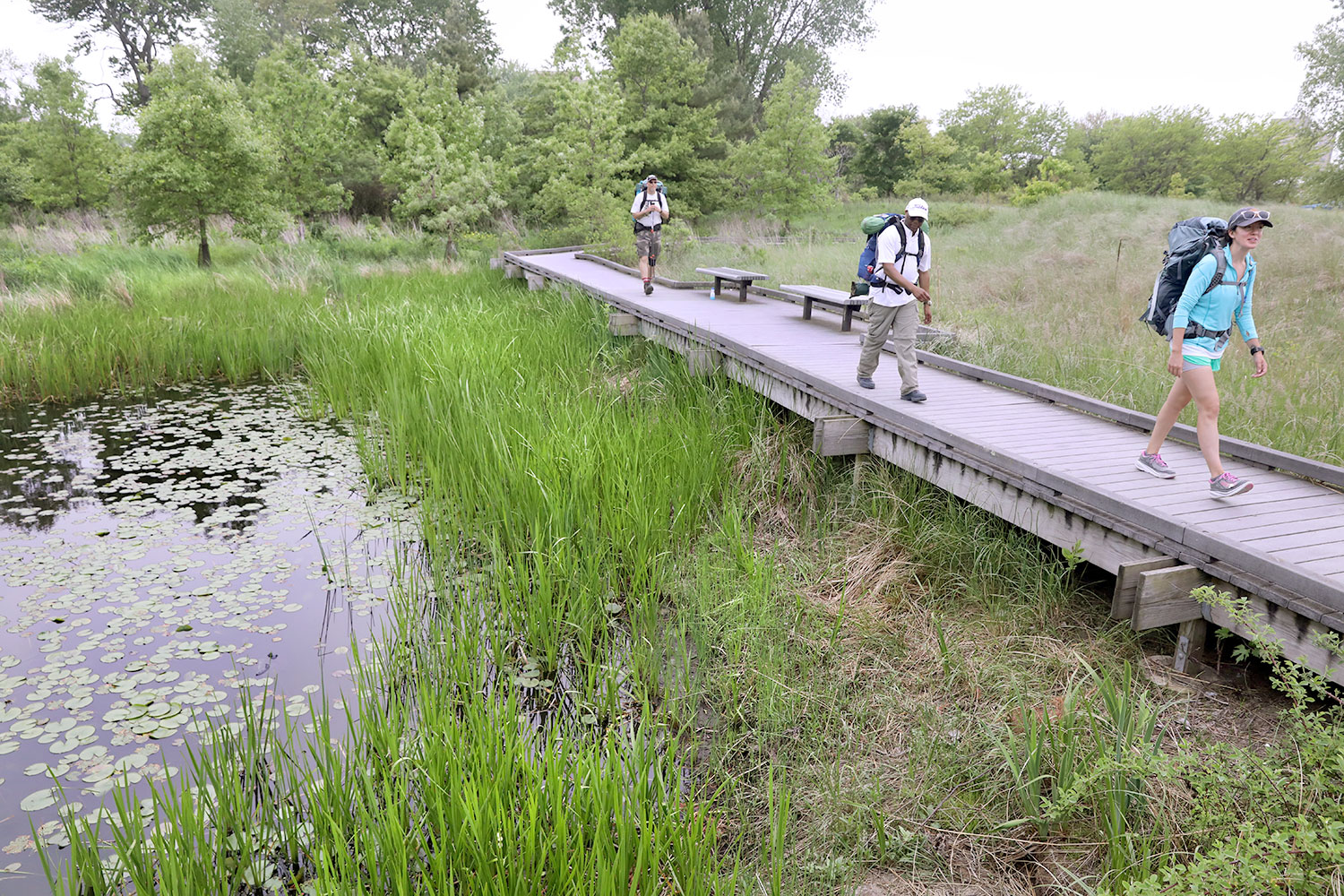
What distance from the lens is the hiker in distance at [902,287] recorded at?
16.0 ft

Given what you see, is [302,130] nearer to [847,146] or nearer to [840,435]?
[840,435]

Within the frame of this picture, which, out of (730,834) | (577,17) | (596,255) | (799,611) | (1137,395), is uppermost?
(577,17)

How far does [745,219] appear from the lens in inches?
891

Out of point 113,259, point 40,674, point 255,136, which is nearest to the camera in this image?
point 40,674

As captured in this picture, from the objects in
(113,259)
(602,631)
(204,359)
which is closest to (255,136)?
(113,259)

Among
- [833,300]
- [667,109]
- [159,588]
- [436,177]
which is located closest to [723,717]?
[159,588]

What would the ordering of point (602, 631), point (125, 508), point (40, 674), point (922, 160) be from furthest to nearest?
point (922, 160), point (125, 508), point (602, 631), point (40, 674)

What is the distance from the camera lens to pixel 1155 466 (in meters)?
3.95

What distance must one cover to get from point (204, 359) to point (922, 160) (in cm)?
2579

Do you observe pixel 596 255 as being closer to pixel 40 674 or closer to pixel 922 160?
pixel 40 674

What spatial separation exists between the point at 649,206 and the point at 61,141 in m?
20.1

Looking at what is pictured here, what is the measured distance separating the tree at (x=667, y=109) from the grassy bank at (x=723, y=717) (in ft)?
58.2

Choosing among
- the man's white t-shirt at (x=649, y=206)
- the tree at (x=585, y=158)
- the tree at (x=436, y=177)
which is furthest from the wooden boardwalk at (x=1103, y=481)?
the tree at (x=436, y=177)

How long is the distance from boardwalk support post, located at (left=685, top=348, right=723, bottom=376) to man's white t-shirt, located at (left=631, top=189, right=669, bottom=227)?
3440 millimetres
